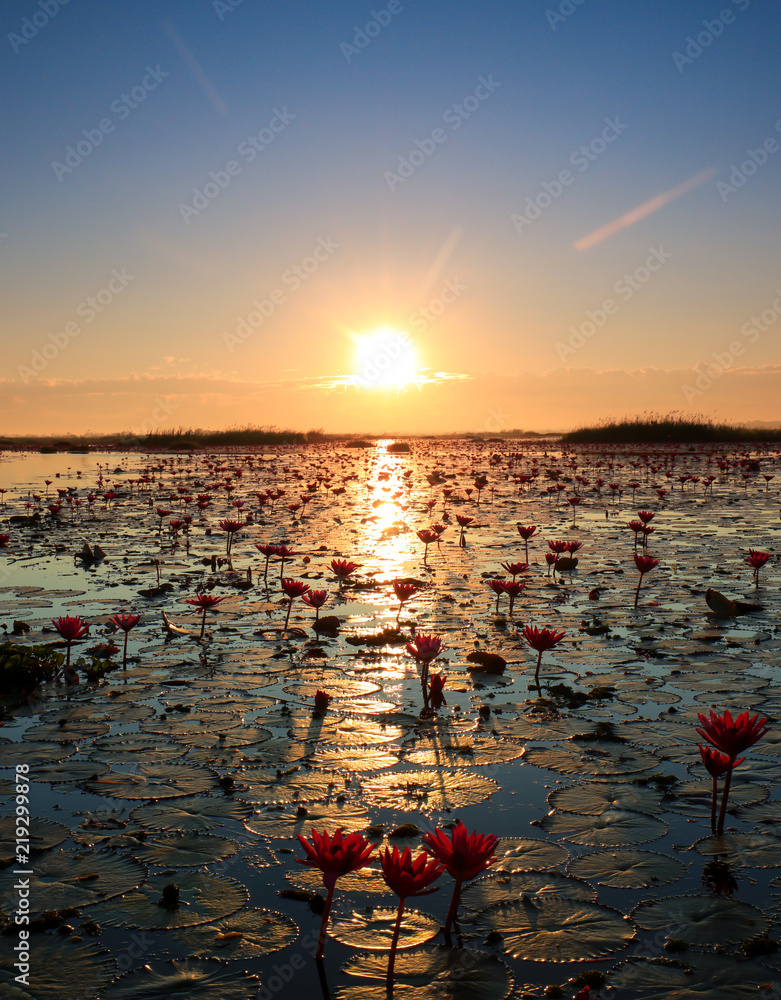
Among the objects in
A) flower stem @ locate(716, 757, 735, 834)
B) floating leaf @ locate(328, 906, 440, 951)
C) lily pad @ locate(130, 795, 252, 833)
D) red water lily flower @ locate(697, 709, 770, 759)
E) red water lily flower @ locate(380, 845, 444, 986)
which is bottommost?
lily pad @ locate(130, 795, 252, 833)

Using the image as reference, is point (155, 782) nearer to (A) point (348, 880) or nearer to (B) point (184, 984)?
(A) point (348, 880)

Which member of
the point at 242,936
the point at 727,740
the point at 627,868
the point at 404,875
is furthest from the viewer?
the point at 727,740

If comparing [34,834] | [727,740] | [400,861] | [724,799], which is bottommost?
[34,834]

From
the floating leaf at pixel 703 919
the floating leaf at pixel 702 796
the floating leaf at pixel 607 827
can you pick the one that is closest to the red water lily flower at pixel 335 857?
the floating leaf at pixel 703 919

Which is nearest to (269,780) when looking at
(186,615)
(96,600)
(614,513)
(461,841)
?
(461,841)

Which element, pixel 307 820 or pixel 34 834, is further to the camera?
pixel 307 820

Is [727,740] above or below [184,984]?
above

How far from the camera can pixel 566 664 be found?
6.56 metres

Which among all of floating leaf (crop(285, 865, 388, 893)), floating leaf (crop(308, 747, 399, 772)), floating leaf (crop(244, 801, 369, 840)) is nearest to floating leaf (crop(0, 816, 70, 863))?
floating leaf (crop(244, 801, 369, 840))

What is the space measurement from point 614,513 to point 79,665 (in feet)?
46.7

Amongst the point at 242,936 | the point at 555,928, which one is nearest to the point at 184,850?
the point at 242,936

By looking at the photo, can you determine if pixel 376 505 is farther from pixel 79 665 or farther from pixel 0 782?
pixel 0 782

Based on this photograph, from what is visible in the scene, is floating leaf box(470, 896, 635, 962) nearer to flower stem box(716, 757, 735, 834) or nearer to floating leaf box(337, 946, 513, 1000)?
floating leaf box(337, 946, 513, 1000)

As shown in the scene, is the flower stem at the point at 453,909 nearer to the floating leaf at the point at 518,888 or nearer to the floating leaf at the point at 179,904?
the floating leaf at the point at 518,888
